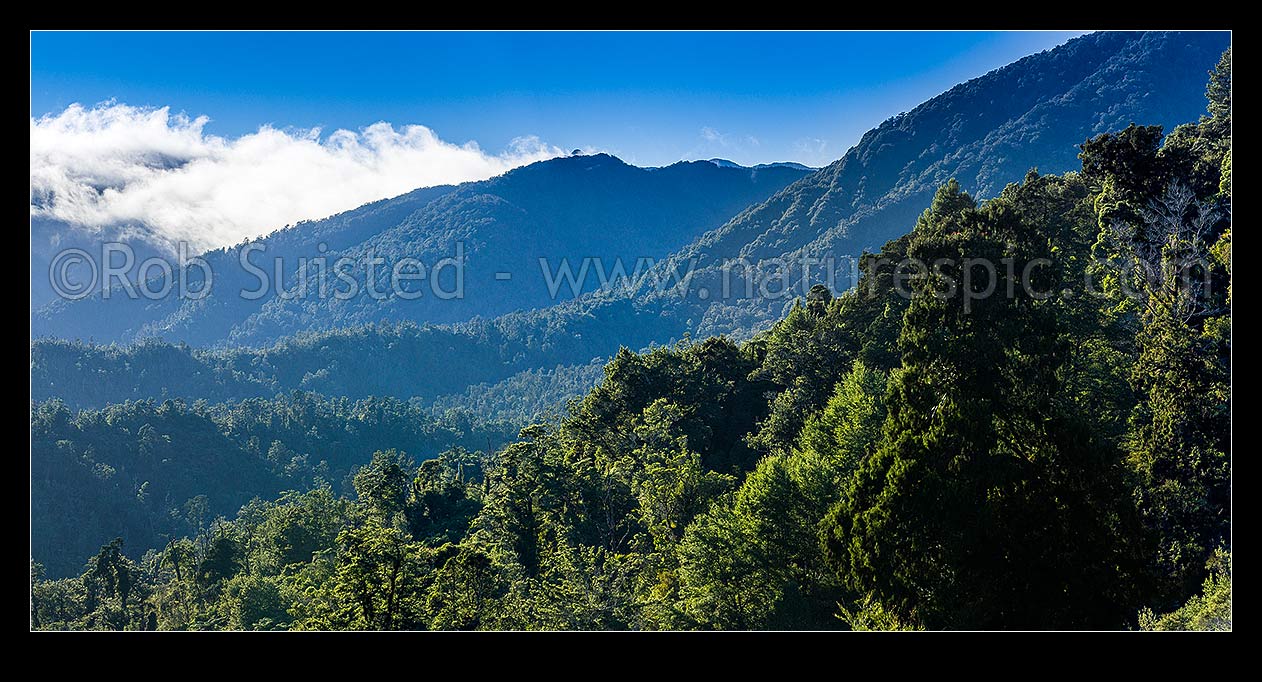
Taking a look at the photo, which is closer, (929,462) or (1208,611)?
(1208,611)

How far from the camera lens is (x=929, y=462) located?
13.5m

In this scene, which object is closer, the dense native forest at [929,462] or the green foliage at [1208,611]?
the green foliage at [1208,611]

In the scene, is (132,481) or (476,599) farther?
(132,481)

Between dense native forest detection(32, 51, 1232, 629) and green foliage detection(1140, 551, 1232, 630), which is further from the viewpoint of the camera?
dense native forest detection(32, 51, 1232, 629)

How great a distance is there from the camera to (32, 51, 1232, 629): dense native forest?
43.2 ft

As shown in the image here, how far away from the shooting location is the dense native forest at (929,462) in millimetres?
13172

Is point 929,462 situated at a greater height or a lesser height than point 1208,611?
greater
